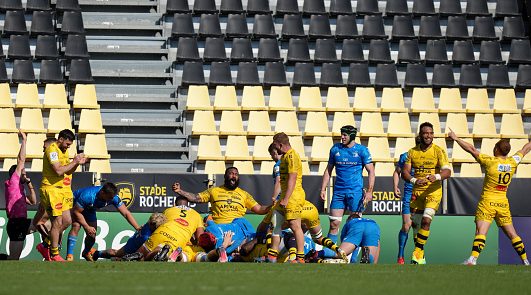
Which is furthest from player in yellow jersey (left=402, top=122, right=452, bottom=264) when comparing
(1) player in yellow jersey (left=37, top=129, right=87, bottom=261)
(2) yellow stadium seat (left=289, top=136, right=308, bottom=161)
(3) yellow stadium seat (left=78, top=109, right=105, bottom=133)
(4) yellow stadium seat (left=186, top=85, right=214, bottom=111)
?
(3) yellow stadium seat (left=78, top=109, right=105, bottom=133)

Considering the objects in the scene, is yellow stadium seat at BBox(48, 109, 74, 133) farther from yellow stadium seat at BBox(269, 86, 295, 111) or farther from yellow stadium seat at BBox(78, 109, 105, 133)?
yellow stadium seat at BBox(269, 86, 295, 111)

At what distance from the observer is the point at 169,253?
13930 mm

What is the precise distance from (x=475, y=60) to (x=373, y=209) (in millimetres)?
7589

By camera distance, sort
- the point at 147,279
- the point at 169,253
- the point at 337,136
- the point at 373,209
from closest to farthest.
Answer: the point at 147,279, the point at 169,253, the point at 373,209, the point at 337,136

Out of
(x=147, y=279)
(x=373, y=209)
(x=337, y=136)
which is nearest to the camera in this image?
(x=147, y=279)

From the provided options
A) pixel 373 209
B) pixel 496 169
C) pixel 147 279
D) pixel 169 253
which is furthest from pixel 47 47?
pixel 147 279

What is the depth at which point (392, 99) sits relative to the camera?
24.0 metres

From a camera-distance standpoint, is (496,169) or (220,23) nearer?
(496,169)

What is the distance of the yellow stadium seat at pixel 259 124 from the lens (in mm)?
22717

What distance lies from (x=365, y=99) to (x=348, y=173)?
8513mm

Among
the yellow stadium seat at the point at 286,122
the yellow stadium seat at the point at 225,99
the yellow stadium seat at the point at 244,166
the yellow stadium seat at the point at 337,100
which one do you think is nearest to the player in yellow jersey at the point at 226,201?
the yellow stadium seat at the point at 244,166

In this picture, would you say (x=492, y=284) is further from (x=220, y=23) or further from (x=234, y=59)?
(x=220, y=23)

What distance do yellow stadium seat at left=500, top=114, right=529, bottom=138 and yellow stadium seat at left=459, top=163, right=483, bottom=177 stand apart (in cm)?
143

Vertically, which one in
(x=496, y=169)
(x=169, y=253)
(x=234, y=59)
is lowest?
(x=169, y=253)
